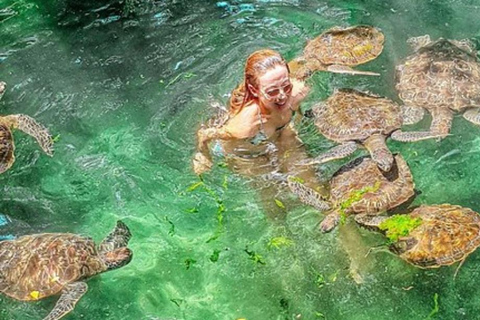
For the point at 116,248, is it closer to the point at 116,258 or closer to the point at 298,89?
the point at 116,258

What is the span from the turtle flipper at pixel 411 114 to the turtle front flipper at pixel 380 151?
33 centimetres

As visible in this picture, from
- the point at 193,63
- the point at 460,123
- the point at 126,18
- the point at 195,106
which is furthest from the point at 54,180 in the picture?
the point at 460,123

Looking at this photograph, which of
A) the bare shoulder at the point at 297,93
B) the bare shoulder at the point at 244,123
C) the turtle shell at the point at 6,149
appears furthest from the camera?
the turtle shell at the point at 6,149

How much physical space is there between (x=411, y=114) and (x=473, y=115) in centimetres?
48

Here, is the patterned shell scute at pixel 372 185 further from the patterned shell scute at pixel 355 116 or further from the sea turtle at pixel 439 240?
the patterned shell scute at pixel 355 116

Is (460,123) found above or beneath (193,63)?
beneath

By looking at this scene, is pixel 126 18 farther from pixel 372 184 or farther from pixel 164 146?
pixel 372 184

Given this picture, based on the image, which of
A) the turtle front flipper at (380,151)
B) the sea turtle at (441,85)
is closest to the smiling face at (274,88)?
the turtle front flipper at (380,151)

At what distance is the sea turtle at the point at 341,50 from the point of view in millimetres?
5699

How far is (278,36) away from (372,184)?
2473 mm

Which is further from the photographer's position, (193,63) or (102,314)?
(193,63)

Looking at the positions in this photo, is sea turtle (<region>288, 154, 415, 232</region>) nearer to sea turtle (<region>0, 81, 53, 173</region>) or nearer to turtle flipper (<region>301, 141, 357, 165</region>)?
turtle flipper (<region>301, 141, 357, 165</region>)

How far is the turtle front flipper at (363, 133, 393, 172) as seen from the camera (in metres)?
4.51

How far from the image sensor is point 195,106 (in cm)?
563
